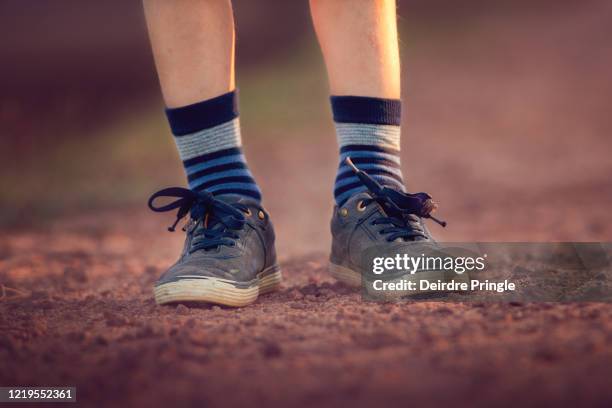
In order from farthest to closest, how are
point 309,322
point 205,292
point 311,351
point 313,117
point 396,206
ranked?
point 313,117 < point 396,206 < point 205,292 < point 309,322 < point 311,351

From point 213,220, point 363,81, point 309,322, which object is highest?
point 363,81

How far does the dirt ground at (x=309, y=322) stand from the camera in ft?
3.87

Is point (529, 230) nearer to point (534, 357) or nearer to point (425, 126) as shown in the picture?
point (534, 357)

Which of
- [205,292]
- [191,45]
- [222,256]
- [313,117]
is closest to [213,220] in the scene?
[222,256]

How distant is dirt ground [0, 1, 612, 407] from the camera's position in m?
1.18

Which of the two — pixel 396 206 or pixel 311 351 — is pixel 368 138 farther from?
pixel 311 351

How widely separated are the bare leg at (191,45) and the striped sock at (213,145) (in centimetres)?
3

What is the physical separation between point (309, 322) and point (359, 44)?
0.76m

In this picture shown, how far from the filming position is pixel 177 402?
1.17 metres

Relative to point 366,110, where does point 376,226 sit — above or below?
below

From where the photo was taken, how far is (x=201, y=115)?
1.93 metres

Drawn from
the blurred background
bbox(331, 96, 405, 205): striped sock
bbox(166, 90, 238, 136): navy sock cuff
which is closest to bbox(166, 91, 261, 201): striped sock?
bbox(166, 90, 238, 136): navy sock cuff

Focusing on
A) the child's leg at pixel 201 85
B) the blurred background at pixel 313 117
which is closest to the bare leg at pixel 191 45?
the child's leg at pixel 201 85

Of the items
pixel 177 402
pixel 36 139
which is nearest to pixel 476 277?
pixel 177 402
